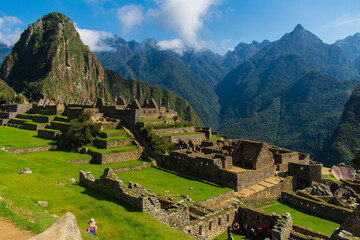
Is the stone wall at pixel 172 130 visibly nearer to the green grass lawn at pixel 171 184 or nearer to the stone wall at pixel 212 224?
the green grass lawn at pixel 171 184

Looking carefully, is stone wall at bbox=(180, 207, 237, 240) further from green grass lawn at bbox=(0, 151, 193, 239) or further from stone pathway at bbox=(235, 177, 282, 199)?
stone pathway at bbox=(235, 177, 282, 199)

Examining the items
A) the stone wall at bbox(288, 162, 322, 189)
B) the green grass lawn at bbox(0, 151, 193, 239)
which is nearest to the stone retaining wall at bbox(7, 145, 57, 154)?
the green grass lawn at bbox(0, 151, 193, 239)

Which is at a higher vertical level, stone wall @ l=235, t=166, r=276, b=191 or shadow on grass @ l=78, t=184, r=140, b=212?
shadow on grass @ l=78, t=184, r=140, b=212

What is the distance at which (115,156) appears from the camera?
32.8 m

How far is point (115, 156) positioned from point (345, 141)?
102 metres

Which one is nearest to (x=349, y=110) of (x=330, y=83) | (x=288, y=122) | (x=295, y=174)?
(x=288, y=122)

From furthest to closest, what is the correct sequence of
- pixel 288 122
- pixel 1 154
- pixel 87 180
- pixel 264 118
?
pixel 264 118, pixel 288 122, pixel 1 154, pixel 87 180

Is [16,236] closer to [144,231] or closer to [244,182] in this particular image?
[144,231]

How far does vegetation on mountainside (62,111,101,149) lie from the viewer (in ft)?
116

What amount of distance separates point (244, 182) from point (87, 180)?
16.3 m

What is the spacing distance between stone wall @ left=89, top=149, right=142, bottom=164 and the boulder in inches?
1078

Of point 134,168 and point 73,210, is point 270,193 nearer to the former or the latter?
point 134,168

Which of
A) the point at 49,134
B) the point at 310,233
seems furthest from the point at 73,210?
the point at 49,134

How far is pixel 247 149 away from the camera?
105ft
